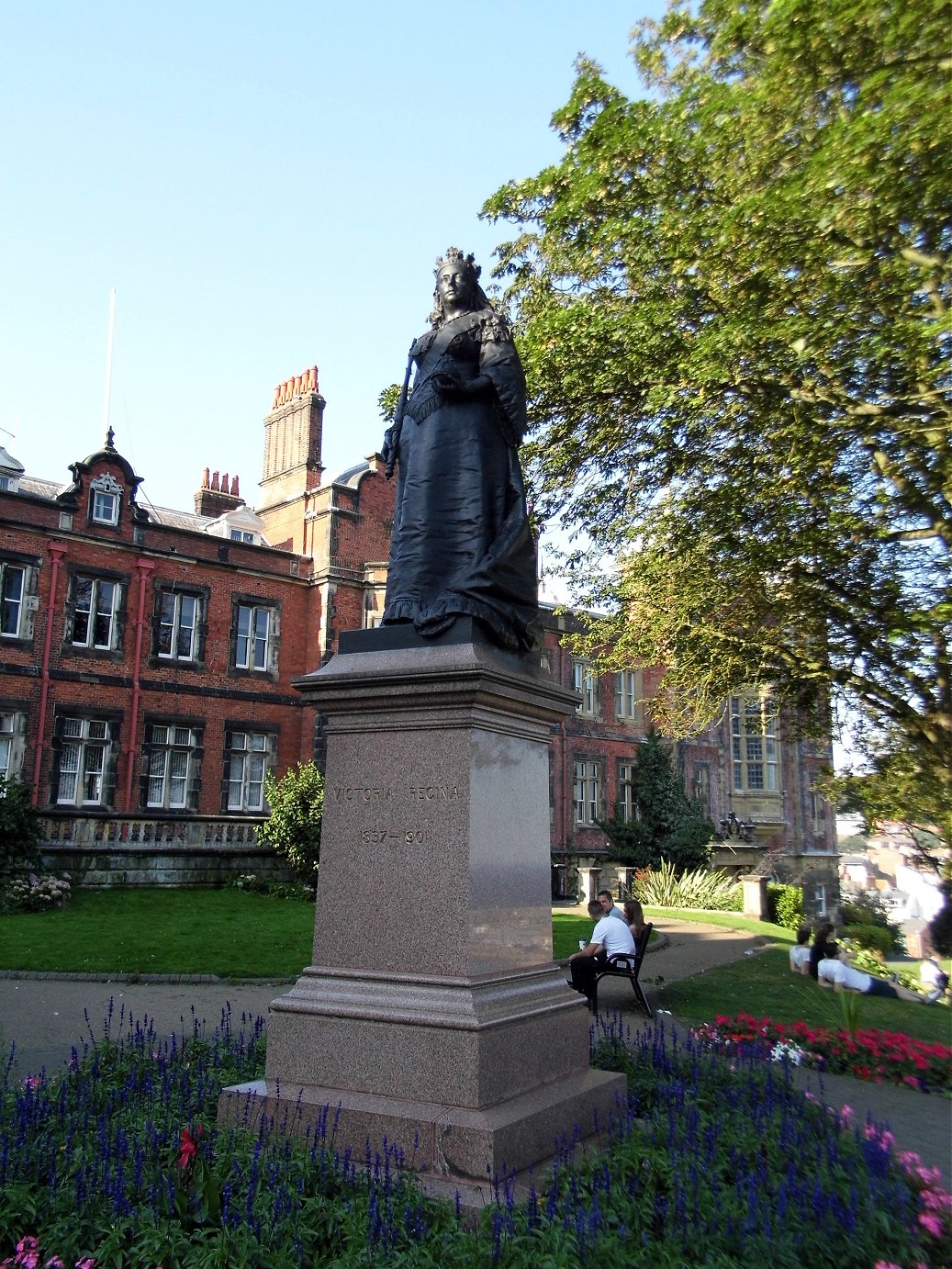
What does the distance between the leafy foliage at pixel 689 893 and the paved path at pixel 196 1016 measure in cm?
1163

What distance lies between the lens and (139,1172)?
14.9 feet

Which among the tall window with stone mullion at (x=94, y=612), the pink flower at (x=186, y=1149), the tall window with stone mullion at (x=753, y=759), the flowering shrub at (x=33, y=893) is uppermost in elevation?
the tall window with stone mullion at (x=94, y=612)

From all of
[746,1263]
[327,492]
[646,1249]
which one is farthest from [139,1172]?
[327,492]

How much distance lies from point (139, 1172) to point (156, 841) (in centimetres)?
2231

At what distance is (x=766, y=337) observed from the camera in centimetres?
1259

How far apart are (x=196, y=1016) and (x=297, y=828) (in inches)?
659

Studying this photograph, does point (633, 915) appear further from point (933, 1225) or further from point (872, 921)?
point (872, 921)

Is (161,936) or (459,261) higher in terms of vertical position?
(459,261)

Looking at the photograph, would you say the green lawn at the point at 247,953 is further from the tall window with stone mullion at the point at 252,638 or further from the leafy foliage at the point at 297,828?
the tall window with stone mullion at the point at 252,638

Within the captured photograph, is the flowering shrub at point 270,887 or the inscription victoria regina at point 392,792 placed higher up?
the inscription victoria regina at point 392,792

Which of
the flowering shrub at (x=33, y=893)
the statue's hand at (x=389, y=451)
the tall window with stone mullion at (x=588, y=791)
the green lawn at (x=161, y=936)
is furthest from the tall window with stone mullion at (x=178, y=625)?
the statue's hand at (x=389, y=451)

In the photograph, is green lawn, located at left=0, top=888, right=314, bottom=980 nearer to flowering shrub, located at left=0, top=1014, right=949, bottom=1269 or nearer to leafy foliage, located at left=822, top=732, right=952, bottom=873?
flowering shrub, located at left=0, top=1014, right=949, bottom=1269

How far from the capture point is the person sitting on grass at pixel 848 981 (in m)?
13.2

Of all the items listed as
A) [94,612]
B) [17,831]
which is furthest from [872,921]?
[94,612]
